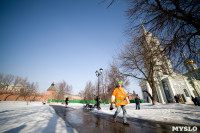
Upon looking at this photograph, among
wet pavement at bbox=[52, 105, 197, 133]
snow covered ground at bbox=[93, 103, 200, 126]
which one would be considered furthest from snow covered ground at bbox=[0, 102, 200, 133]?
wet pavement at bbox=[52, 105, 197, 133]

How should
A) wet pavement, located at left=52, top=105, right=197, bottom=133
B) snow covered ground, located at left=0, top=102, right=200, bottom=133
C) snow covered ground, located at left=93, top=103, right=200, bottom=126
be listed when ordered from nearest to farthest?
snow covered ground, located at left=0, top=102, right=200, bottom=133
wet pavement, located at left=52, top=105, right=197, bottom=133
snow covered ground, located at left=93, top=103, right=200, bottom=126

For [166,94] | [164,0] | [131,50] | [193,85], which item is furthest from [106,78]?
[193,85]

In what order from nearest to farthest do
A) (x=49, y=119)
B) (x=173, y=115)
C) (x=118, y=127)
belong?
(x=118, y=127) < (x=49, y=119) < (x=173, y=115)

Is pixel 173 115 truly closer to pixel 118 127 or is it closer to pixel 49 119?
pixel 118 127

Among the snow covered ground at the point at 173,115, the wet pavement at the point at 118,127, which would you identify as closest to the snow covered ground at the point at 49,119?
the snow covered ground at the point at 173,115

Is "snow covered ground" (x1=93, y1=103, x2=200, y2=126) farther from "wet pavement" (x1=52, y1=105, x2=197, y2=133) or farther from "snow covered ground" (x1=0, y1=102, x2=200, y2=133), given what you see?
"wet pavement" (x1=52, y1=105, x2=197, y2=133)

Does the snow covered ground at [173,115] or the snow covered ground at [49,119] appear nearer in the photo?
the snow covered ground at [49,119]

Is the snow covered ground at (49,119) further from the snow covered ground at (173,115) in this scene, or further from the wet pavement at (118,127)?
the wet pavement at (118,127)

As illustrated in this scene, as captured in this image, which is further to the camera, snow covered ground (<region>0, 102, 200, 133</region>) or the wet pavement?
the wet pavement

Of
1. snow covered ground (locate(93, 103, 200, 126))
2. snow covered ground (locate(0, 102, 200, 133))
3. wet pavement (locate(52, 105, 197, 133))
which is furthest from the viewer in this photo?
snow covered ground (locate(93, 103, 200, 126))

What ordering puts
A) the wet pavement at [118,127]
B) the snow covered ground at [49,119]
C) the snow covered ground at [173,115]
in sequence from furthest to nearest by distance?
the snow covered ground at [173,115] < the wet pavement at [118,127] < the snow covered ground at [49,119]

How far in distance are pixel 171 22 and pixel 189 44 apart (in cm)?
188

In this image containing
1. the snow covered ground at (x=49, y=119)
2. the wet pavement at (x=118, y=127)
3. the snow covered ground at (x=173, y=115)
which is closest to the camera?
the snow covered ground at (x=49, y=119)

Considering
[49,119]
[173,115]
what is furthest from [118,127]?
[173,115]
